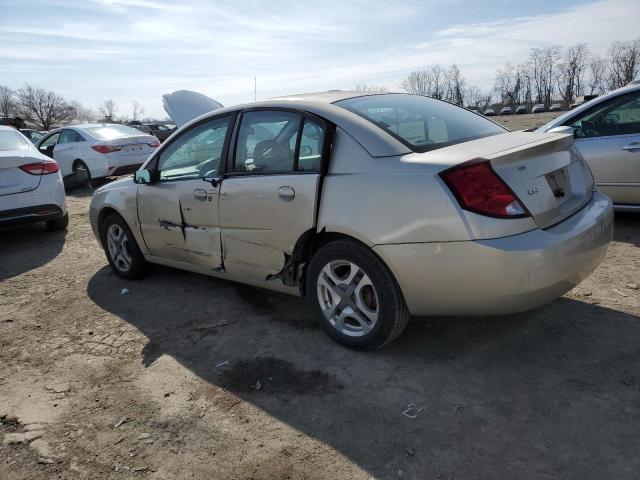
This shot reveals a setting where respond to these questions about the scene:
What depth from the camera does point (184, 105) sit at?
1330 cm

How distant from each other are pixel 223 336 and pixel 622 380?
2.50m

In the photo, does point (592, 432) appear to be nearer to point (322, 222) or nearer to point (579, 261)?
point (579, 261)

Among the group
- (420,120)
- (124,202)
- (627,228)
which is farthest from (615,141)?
(124,202)

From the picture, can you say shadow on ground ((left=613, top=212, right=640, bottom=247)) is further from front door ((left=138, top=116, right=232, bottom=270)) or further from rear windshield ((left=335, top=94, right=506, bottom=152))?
front door ((left=138, top=116, right=232, bottom=270))

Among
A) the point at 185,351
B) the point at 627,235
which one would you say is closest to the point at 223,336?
the point at 185,351

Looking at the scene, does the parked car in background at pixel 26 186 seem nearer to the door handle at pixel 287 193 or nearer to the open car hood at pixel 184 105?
the door handle at pixel 287 193

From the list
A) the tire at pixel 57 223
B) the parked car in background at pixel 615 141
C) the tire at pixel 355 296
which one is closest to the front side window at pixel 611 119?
the parked car in background at pixel 615 141

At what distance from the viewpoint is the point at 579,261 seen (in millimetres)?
2791

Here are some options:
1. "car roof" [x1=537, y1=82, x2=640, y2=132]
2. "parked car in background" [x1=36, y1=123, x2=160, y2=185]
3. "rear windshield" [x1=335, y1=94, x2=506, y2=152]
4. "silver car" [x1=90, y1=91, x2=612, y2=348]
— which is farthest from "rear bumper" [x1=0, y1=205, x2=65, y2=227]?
"car roof" [x1=537, y1=82, x2=640, y2=132]

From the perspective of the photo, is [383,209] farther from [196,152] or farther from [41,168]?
[41,168]

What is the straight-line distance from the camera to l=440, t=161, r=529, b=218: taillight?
2584mm

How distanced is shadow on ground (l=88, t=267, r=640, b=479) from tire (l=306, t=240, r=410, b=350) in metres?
0.15

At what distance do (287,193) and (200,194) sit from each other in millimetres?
945

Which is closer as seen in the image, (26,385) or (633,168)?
(26,385)
